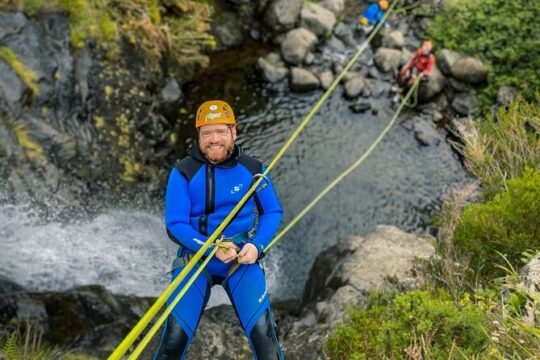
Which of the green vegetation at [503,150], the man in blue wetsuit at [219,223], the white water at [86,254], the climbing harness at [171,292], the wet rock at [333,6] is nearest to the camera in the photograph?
the climbing harness at [171,292]

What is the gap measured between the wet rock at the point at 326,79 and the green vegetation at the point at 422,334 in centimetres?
899

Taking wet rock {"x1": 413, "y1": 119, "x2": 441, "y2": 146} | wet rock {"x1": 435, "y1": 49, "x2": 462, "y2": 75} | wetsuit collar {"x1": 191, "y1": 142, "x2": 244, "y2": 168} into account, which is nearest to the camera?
wetsuit collar {"x1": 191, "y1": 142, "x2": 244, "y2": 168}

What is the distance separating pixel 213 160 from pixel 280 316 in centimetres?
363

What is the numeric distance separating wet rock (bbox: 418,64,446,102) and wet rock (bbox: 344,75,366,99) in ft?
4.96

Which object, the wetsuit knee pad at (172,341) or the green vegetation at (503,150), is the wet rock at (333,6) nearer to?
the green vegetation at (503,150)

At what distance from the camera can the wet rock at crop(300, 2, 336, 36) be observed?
1373cm

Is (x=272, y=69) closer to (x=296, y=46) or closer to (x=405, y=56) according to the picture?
(x=296, y=46)

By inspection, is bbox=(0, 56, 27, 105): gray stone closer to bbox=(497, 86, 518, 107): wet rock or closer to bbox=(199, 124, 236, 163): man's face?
bbox=(199, 124, 236, 163): man's face

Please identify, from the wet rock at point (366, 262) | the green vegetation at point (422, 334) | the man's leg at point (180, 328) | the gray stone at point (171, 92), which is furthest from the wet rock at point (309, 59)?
the man's leg at point (180, 328)

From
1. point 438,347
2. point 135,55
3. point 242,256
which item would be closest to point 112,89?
point 135,55

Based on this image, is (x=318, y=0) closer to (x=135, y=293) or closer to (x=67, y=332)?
(x=135, y=293)

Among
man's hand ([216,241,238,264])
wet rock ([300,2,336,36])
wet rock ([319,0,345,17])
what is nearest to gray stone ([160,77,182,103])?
wet rock ([300,2,336,36])

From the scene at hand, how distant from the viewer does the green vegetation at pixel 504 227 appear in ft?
14.7

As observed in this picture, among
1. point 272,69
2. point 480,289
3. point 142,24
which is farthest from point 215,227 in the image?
point 272,69
